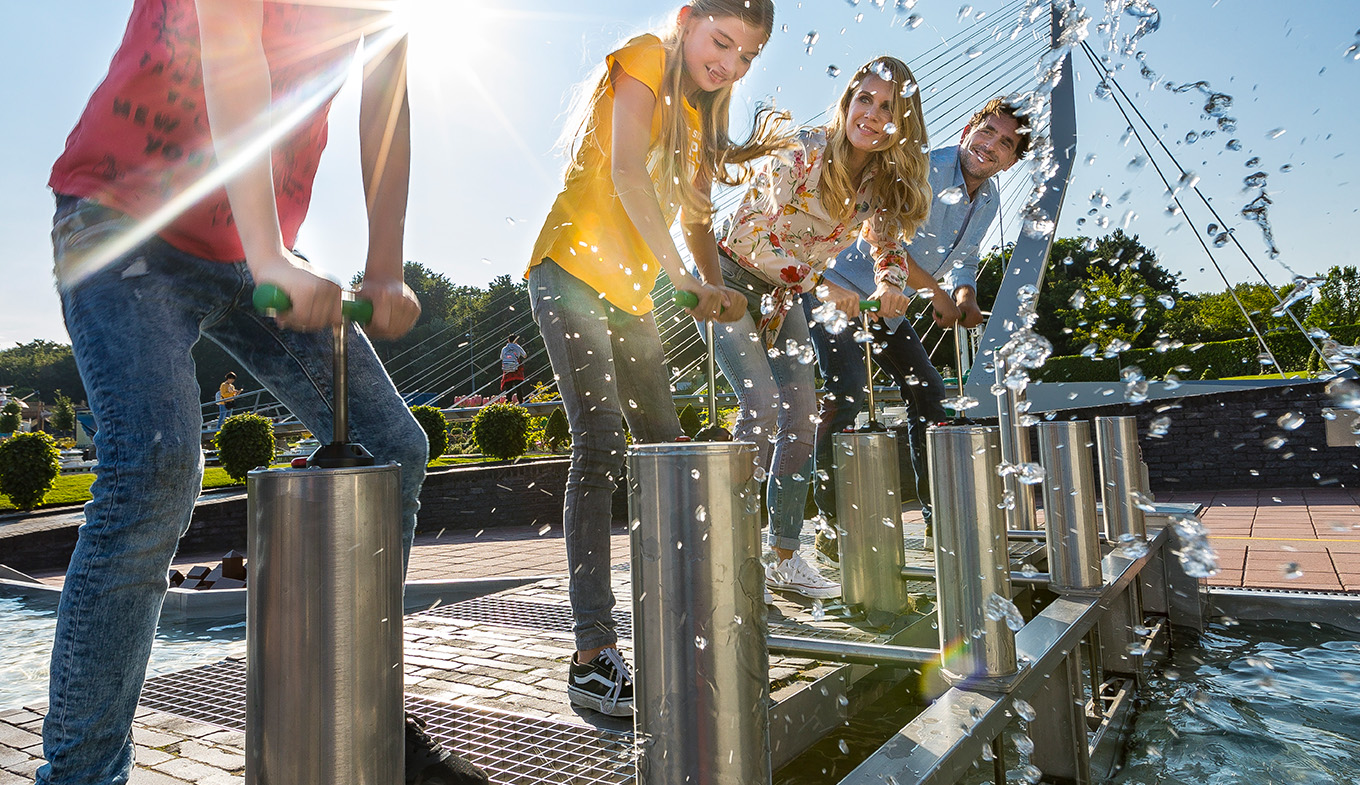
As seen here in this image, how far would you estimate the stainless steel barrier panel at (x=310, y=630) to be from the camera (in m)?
0.89

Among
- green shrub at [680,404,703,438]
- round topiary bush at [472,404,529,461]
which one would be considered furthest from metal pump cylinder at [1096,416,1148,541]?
round topiary bush at [472,404,529,461]

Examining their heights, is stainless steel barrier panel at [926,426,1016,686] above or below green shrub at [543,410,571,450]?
below

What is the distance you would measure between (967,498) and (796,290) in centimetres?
157

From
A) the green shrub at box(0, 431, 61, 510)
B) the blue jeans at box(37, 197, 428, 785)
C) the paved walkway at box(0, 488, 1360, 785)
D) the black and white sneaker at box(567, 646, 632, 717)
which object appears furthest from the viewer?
the green shrub at box(0, 431, 61, 510)

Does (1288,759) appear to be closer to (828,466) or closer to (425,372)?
(828,466)

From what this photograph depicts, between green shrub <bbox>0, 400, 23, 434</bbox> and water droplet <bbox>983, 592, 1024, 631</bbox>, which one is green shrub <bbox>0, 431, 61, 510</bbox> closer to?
water droplet <bbox>983, 592, 1024, 631</bbox>

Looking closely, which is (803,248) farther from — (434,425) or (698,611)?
(434,425)

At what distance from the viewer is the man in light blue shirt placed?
149 inches

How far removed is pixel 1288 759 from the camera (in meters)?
2.02

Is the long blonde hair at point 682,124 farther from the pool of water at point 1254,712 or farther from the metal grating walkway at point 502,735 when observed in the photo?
the pool of water at point 1254,712

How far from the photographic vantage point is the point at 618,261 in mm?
2250

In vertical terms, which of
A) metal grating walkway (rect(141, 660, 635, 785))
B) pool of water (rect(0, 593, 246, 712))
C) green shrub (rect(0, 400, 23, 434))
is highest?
green shrub (rect(0, 400, 23, 434))

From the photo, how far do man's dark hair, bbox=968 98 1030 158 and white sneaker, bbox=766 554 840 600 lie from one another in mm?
2348

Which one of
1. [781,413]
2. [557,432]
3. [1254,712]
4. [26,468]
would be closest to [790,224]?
[781,413]
